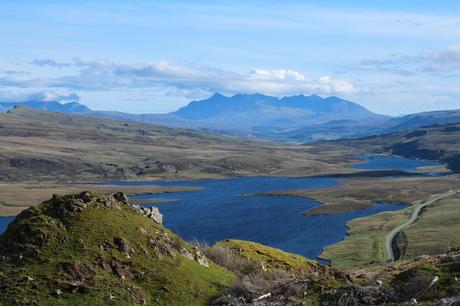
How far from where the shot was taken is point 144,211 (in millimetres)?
43312

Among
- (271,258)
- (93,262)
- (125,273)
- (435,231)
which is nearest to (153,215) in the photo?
(125,273)

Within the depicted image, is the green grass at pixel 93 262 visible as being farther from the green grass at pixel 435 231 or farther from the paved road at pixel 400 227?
the paved road at pixel 400 227

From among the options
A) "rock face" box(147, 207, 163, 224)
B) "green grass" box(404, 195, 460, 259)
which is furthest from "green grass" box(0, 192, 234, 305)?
"green grass" box(404, 195, 460, 259)

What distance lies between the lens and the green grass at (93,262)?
3164cm

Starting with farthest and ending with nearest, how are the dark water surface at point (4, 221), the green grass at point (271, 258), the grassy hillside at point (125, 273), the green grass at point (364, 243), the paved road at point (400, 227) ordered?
the dark water surface at point (4, 221)
the paved road at point (400, 227)
the green grass at point (364, 243)
the green grass at point (271, 258)
the grassy hillside at point (125, 273)

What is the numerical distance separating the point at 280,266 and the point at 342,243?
84155 mm

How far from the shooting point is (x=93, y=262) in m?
34.2

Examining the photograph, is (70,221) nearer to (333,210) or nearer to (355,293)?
(355,293)

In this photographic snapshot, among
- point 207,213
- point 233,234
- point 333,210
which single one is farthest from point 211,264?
point 333,210

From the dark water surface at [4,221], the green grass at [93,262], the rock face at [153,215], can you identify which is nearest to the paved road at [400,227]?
the rock face at [153,215]

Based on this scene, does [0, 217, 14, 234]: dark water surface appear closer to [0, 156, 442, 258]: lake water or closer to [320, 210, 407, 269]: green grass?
[0, 156, 442, 258]: lake water

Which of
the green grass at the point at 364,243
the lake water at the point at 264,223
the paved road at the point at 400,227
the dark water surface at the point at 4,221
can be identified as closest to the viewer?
the green grass at the point at 364,243

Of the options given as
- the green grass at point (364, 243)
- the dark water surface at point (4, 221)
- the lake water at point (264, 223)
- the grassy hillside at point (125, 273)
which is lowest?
the dark water surface at point (4, 221)

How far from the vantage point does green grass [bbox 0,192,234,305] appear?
3164 cm
